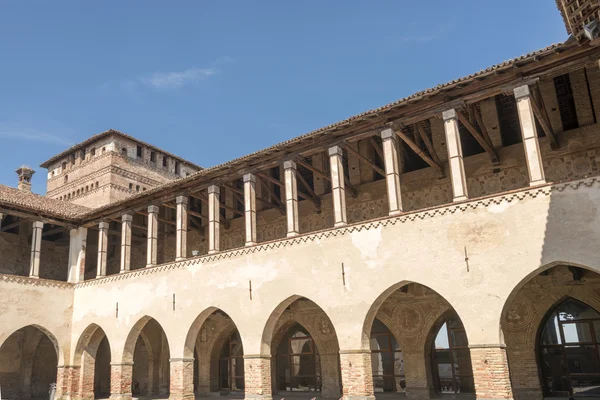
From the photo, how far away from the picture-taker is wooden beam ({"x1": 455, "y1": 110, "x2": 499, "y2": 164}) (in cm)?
1453

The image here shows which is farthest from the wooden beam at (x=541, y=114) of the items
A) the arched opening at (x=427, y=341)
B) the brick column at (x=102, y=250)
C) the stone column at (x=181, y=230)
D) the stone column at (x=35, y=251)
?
the stone column at (x=35, y=251)

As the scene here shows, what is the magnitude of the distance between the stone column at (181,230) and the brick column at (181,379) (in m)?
3.54

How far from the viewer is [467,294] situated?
42.1 ft

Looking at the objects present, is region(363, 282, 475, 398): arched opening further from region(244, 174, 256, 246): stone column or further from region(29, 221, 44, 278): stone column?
region(29, 221, 44, 278): stone column

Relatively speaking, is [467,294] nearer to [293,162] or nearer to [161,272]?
[293,162]

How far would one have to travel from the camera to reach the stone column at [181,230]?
1941 cm

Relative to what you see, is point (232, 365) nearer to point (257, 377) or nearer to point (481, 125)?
point (257, 377)

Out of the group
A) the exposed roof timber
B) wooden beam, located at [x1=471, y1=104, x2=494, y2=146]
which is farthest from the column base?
wooden beam, located at [x1=471, y1=104, x2=494, y2=146]

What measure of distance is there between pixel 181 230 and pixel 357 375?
8.78 meters

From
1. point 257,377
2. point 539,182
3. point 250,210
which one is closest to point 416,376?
point 257,377

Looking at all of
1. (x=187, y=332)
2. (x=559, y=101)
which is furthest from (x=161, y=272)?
(x=559, y=101)

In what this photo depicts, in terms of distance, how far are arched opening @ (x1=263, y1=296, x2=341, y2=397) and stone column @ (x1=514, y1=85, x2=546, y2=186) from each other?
959cm

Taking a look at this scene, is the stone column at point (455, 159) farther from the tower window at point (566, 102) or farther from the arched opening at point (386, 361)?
the arched opening at point (386, 361)

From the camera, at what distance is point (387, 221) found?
47.5 ft
